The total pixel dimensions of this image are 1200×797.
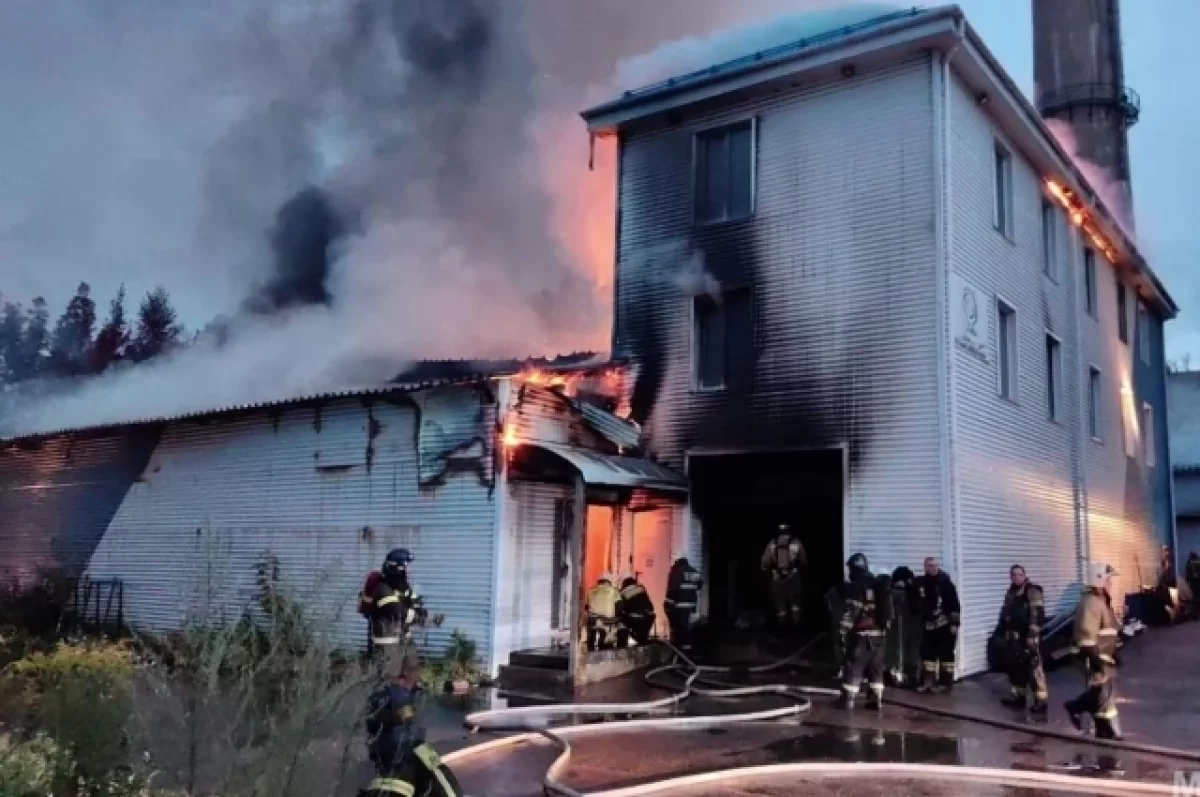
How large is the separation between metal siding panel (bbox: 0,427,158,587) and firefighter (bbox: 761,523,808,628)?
10705 millimetres

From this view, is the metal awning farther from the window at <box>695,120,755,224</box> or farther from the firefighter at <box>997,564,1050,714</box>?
the firefighter at <box>997,564,1050,714</box>

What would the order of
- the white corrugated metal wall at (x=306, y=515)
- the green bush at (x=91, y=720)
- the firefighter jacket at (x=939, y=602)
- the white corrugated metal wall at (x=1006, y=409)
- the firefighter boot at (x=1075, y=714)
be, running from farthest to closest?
the white corrugated metal wall at (x=1006, y=409)
the white corrugated metal wall at (x=306, y=515)
the firefighter jacket at (x=939, y=602)
the firefighter boot at (x=1075, y=714)
the green bush at (x=91, y=720)

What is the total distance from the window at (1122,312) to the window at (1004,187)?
305 inches

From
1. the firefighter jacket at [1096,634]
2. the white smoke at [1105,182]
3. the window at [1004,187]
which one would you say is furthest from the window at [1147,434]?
the firefighter jacket at [1096,634]

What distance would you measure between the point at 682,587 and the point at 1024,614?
462 cm

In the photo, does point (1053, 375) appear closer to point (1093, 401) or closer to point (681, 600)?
point (1093, 401)

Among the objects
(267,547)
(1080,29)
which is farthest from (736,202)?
(1080,29)

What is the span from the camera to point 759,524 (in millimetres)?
16281

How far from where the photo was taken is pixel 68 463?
720 inches

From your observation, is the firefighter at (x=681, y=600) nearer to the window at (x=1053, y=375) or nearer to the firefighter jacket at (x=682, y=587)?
the firefighter jacket at (x=682, y=587)

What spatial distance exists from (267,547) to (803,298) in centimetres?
907

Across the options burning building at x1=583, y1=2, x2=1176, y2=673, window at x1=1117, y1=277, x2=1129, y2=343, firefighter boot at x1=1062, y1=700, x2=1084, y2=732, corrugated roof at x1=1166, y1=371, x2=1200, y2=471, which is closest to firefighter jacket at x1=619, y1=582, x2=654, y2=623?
burning building at x1=583, y1=2, x2=1176, y2=673

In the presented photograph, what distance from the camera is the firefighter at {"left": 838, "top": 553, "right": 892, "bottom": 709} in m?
11.1

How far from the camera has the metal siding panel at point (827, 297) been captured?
1362 cm
